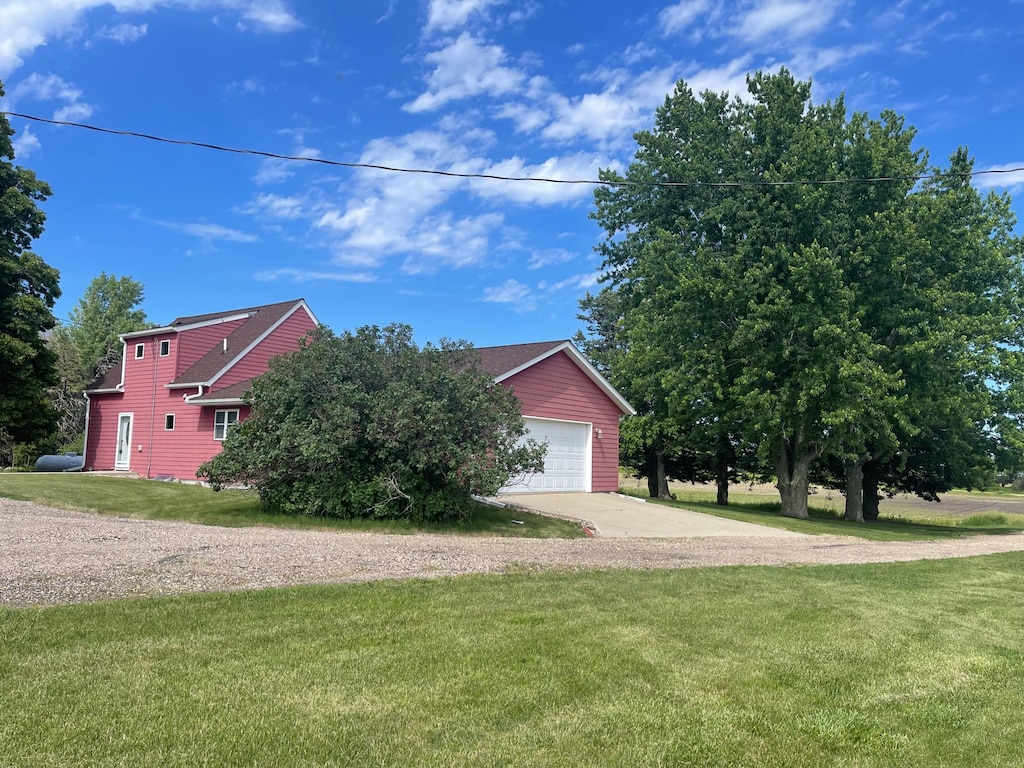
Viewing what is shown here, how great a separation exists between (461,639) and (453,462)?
740cm

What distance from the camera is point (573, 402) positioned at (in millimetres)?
21594

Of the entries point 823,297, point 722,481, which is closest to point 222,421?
point 823,297

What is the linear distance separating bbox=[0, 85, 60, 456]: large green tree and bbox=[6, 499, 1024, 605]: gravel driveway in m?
12.3

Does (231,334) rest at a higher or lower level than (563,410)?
higher

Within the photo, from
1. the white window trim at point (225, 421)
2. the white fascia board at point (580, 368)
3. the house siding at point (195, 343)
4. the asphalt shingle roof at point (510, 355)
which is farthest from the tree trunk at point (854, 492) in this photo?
the house siding at point (195, 343)

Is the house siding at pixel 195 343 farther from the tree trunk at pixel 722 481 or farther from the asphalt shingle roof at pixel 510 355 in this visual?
the tree trunk at pixel 722 481

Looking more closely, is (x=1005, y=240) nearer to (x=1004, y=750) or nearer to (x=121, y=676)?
(x=1004, y=750)

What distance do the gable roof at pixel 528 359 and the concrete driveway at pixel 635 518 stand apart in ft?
11.1

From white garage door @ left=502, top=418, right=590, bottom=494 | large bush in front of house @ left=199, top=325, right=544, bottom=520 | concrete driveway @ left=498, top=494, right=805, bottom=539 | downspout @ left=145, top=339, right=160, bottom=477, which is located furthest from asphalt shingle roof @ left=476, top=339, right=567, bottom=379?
downspout @ left=145, top=339, right=160, bottom=477

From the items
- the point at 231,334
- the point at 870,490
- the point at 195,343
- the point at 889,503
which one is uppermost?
the point at 231,334

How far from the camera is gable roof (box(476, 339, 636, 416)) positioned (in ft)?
64.4

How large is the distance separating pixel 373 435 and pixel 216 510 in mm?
3971

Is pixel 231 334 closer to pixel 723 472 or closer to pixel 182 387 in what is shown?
pixel 182 387

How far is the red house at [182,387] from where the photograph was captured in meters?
22.1
